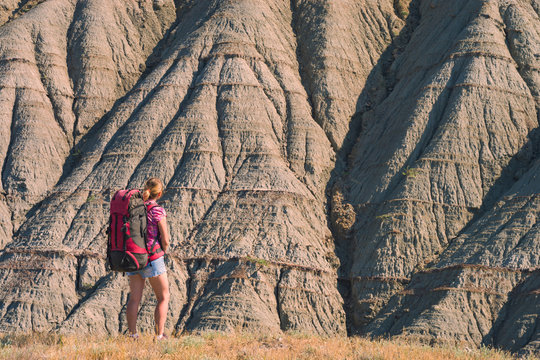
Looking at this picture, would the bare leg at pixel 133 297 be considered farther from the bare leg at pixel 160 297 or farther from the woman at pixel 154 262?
the bare leg at pixel 160 297

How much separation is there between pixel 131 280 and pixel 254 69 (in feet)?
123

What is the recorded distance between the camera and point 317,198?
42.8 m

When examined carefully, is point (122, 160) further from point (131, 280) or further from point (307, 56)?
point (131, 280)

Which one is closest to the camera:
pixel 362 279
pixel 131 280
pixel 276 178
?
pixel 131 280

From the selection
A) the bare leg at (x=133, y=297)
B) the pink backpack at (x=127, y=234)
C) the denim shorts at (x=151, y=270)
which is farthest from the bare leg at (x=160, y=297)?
the pink backpack at (x=127, y=234)

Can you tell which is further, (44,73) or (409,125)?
(44,73)

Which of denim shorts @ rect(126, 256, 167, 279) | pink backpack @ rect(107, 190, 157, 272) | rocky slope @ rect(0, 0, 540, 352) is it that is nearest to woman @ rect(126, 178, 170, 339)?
denim shorts @ rect(126, 256, 167, 279)

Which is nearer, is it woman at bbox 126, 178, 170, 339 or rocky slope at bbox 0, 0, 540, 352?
woman at bbox 126, 178, 170, 339

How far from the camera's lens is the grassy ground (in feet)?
32.9

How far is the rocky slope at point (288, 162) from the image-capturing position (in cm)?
3516

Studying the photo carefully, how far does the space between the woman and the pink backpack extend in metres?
0.19

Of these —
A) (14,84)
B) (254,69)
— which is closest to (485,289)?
(254,69)

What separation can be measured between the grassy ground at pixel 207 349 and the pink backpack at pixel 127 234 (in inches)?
52.5

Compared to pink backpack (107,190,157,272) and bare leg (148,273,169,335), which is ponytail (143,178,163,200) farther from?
bare leg (148,273,169,335)
